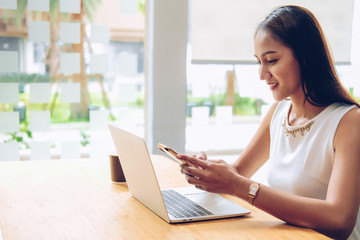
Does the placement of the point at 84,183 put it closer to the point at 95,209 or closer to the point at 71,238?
the point at 95,209

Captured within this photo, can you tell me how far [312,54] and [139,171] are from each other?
69 centimetres

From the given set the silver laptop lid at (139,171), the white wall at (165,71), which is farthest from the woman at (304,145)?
the white wall at (165,71)

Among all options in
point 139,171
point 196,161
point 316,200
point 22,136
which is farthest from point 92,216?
point 22,136

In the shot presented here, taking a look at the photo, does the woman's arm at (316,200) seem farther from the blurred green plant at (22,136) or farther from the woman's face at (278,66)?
the blurred green plant at (22,136)

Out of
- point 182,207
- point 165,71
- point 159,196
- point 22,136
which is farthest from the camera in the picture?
point 165,71

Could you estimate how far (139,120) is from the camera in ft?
9.64

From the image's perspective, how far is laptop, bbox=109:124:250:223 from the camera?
120cm

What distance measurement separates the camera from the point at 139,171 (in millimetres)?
1279

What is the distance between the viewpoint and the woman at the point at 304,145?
49.0 inches

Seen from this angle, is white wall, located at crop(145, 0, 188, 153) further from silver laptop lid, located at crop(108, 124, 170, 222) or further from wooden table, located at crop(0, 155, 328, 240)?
silver laptop lid, located at crop(108, 124, 170, 222)

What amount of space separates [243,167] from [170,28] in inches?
51.0

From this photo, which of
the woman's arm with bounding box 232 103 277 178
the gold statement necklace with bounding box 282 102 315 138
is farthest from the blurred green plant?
the gold statement necklace with bounding box 282 102 315 138

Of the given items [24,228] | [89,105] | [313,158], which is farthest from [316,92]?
[89,105]

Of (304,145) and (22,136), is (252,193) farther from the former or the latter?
(22,136)
